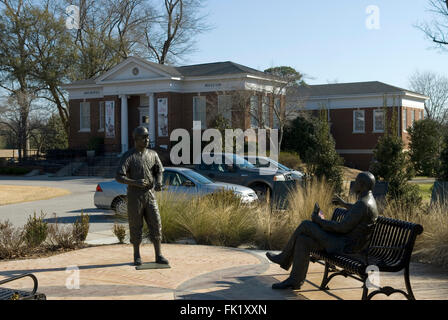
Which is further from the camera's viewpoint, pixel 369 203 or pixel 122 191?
pixel 122 191

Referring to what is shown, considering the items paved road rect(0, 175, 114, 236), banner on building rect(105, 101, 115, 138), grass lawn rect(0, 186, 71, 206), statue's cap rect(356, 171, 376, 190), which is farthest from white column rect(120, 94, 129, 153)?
statue's cap rect(356, 171, 376, 190)

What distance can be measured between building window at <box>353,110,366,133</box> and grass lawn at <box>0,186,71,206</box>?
24.8m

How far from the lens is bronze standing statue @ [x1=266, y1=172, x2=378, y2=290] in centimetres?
629

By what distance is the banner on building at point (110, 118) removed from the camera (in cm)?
4084

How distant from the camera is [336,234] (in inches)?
260

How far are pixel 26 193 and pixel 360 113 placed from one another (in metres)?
27.0

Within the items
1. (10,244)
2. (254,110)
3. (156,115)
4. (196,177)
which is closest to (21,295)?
(10,244)

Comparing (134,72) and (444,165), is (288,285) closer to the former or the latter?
(444,165)

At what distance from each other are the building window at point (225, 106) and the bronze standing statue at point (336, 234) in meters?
29.2

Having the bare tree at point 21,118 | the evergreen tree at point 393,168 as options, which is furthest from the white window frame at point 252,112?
the evergreen tree at point 393,168
